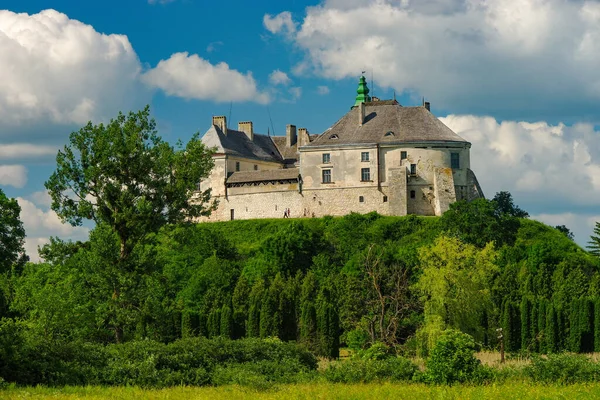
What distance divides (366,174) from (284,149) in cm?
1846

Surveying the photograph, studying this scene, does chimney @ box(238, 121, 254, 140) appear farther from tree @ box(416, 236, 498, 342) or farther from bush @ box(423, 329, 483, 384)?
bush @ box(423, 329, 483, 384)

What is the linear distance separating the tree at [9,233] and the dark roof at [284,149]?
40359mm

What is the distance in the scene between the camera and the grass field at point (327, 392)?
25.7 metres

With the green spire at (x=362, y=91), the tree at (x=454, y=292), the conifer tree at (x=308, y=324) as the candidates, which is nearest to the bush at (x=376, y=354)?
the tree at (x=454, y=292)

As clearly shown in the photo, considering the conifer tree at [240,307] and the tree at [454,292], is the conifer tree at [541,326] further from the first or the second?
the conifer tree at [240,307]

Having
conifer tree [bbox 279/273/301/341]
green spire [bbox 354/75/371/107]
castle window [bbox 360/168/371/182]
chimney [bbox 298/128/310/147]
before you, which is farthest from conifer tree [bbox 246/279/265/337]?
green spire [bbox 354/75/371/107]

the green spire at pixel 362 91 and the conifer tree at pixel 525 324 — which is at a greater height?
the green spire at pixel 362 91

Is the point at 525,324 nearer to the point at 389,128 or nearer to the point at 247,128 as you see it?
the point at 389,128

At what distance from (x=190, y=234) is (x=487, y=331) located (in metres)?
15.8

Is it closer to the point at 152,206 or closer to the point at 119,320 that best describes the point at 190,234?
the point at 152,206

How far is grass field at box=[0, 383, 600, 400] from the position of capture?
2567cm

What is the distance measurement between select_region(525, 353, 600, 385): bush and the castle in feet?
151

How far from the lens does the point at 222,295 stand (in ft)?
204

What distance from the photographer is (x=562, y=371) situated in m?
30.9
